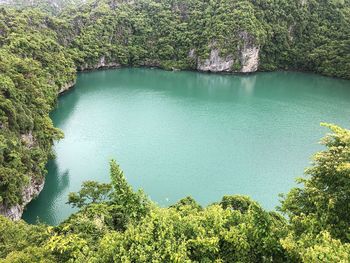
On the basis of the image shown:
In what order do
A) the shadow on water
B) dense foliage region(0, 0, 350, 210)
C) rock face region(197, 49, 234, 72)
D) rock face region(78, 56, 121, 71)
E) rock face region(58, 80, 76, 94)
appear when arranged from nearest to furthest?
the shadow on water, rock face region(58, 80, 76, 94), dense foliage region(0, 0, 350, 210), rock face region(78, 56, 121, 71), rock face region(197, 49, 234, 72)

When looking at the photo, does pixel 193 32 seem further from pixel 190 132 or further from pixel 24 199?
pixel 24 199

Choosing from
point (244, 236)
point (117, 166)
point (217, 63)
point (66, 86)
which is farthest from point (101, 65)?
point (244, 236)

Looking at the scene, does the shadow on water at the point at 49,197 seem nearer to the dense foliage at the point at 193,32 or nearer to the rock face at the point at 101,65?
the dense foliage at the point at 193,32

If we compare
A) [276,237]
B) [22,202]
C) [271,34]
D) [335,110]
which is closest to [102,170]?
[22,202]

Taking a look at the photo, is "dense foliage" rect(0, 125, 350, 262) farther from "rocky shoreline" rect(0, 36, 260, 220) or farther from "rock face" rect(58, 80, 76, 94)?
"rocky shoreline" rect(0, 36, 260, 220)

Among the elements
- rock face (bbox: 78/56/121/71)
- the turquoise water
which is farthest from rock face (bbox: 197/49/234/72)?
rock face (bbox: 78/56/121/71)

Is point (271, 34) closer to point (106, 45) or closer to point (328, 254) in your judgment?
point (106, 45)
